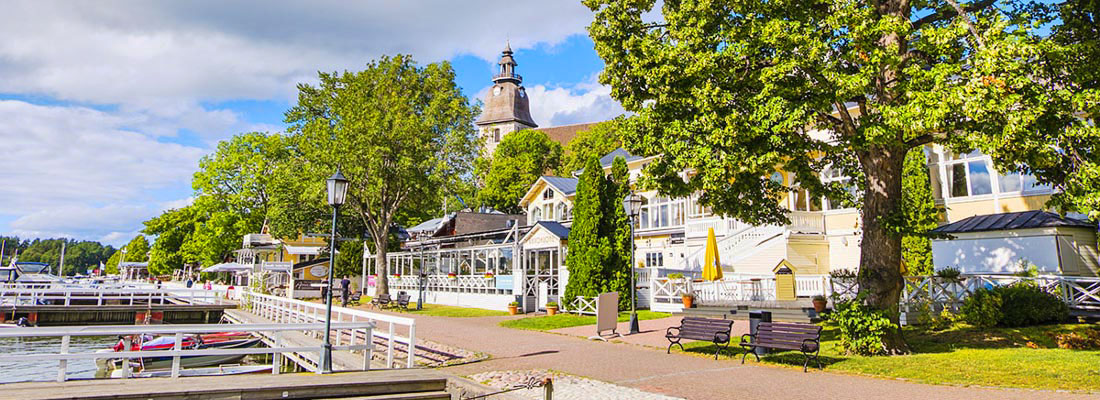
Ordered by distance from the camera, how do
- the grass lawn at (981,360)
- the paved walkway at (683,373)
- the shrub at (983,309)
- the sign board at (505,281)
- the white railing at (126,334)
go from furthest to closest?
1. the sign board at (505,281)
2. the shrub at (983,309)
3. the grass lawn at (981,360)
4. the white railing at (126,334)
5. the paved walkway at (683,373)

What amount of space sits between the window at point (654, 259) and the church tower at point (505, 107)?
228ft

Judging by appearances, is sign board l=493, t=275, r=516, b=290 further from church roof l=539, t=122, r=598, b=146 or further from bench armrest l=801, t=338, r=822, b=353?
church roof l=539, t=122, r=598, b=146

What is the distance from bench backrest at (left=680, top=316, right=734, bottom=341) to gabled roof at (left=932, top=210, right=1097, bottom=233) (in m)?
8.44

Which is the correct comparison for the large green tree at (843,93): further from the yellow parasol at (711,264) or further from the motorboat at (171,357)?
the motorboat at (171,357)

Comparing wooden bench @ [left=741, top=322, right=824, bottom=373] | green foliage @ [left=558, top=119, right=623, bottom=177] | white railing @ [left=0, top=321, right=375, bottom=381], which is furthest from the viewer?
green foliage @ [left=558, top=119, right=623, bottom=177]

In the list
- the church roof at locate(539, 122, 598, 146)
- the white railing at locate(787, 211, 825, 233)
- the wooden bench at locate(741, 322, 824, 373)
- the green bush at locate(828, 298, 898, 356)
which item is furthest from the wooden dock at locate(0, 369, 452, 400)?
the church roof at locate(539, 122, 598, 146)

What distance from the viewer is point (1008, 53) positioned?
9258 millimetres

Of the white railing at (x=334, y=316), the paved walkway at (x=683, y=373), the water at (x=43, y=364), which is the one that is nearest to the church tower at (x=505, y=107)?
the white railing at (x=334, y=316)

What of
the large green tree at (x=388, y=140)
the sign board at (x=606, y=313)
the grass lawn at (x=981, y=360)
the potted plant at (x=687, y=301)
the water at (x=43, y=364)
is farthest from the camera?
the large green tree at (x=388, y=140)

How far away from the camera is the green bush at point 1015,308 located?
49.6ft

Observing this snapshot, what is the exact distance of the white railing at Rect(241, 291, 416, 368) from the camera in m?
12.2

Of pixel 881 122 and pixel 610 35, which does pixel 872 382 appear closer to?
pixel 881 122

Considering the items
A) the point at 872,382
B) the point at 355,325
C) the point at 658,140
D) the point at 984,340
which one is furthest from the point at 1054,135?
the point at 355,325

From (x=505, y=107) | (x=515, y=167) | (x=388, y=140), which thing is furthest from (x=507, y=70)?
(x=388, y=140)
